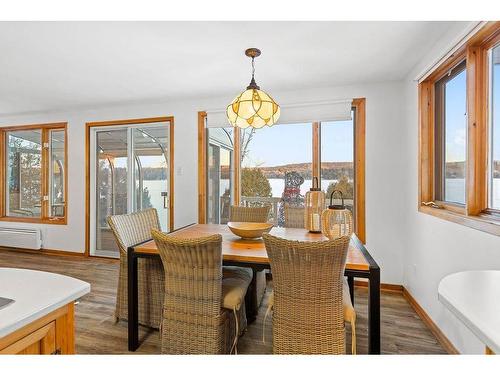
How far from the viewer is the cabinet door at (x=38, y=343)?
745 millimetres

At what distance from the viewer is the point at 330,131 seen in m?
3.40

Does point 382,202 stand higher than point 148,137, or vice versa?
point 148,137

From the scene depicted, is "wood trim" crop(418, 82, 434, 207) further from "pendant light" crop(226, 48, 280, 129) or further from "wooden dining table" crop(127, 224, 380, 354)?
"pendant light" crop(226, 48, 280, 129)

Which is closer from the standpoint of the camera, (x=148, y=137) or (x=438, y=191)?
(x=438, y=191)

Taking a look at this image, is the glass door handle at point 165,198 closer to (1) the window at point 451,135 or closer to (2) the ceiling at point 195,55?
(2) the ceiling at point 195,55

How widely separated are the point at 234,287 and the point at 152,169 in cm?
282

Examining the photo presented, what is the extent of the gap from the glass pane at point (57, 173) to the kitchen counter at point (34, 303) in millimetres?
4107

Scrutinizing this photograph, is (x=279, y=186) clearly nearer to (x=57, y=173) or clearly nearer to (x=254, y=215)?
(x=254, y=215)

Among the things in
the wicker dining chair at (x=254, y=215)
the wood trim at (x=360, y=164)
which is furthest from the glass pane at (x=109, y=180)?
the wood trim at (x=360, y=164)

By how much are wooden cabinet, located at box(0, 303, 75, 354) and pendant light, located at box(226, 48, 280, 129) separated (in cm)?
164

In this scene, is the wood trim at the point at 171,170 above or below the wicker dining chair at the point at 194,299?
above
